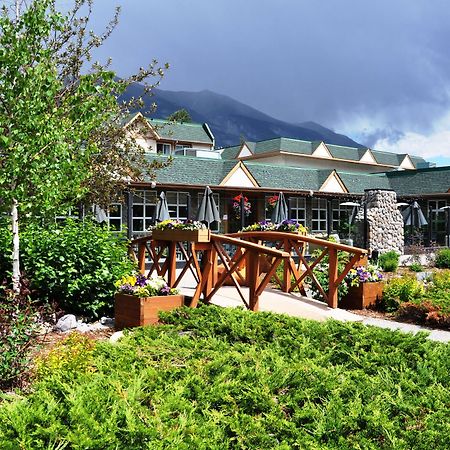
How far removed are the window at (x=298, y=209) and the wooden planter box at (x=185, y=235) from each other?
2009 centimetres

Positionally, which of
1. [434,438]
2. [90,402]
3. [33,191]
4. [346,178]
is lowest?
[434,438]

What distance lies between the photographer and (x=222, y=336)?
5281 mm

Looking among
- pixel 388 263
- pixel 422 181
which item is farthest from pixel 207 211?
pixel 422 181

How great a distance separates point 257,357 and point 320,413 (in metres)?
1.10

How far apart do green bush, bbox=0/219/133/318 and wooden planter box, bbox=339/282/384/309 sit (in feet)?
14.2

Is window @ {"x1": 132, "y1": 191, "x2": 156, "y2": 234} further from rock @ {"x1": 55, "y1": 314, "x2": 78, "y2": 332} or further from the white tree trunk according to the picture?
rock @ {"x1": 55, "y1": 314, "x2": 78, "y2": 332}

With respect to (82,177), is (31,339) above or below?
below

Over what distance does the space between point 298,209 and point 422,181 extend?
354 inches

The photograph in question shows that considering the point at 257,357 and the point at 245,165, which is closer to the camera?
the point at 257,357

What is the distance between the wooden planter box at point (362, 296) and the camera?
407 inches

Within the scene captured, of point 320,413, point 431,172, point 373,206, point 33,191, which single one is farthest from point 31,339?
point 431,172

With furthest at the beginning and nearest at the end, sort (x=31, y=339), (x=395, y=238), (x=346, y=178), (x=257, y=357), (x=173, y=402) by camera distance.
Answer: (x=346, y=178) → (x=395, y=238) → (x=31, y=339) → (x=257, y=357) → (x=173, y=402)

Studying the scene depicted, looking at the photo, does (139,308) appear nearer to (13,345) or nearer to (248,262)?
(13,345)

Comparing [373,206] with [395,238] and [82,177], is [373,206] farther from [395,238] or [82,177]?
[82,177]
